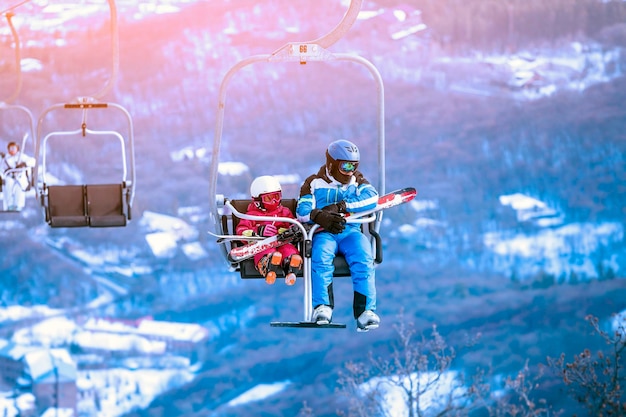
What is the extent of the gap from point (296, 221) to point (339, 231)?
0.63 feet

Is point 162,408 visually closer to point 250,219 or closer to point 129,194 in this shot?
point 129,194

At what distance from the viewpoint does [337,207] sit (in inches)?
194

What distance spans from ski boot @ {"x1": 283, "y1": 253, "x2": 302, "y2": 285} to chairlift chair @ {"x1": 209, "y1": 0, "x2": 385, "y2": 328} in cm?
4

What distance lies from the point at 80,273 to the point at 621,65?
562 centimetres

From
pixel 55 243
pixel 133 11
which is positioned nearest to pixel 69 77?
pixel 133 11

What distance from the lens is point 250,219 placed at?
4879 millimetres

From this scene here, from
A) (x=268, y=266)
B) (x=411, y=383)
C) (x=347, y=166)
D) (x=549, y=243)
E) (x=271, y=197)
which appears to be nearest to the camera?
(x=268, y=266)

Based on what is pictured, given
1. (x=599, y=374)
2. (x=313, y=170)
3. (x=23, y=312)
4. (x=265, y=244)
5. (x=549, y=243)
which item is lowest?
(x=599, y=374)

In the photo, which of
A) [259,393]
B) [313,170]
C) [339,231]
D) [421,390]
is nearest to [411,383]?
[421,390]

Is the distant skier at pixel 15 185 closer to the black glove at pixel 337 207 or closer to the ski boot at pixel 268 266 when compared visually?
the ski boot at pixel 268 266

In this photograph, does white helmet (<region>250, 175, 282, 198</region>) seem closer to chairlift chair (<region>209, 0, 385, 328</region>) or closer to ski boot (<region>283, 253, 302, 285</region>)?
chairlift chair (<region>209, 0, 385, 328</region>)

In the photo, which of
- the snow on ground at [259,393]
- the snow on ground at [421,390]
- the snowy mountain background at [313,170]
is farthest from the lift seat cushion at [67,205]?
the snow on ground at [421,390]

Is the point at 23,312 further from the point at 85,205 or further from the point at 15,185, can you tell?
the point at 85,205

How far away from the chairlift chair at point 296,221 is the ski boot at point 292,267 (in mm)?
40
